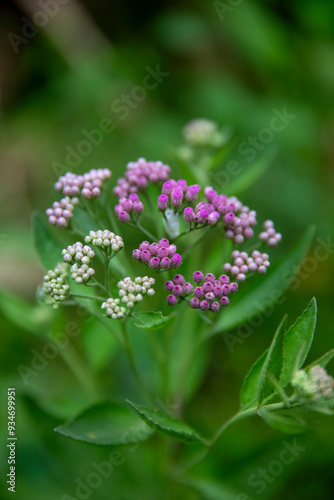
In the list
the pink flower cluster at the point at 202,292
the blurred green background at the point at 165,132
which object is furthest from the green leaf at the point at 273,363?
the blurred green background at the point at 165,132

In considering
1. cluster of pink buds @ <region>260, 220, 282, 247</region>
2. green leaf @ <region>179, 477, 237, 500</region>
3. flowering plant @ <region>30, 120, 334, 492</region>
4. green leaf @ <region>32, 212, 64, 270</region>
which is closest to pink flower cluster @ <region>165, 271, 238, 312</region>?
flowering plant @ <region>30, 120, 334, 492</region>

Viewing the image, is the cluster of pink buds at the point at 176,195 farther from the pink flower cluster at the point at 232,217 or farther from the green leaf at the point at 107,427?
the green leaf at the point at 107,427

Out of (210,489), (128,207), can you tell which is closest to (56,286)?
(128,207)

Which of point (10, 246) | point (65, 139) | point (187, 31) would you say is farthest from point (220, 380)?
point (187, 31)

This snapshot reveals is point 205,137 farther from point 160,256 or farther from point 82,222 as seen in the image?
point 160,256

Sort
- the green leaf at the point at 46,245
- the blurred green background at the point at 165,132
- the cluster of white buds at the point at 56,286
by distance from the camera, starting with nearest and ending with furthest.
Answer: the cluster of white buds at the point at 56,286 < the green leaf at the point at 46,245 < the blurred green background at the point at 165,132
